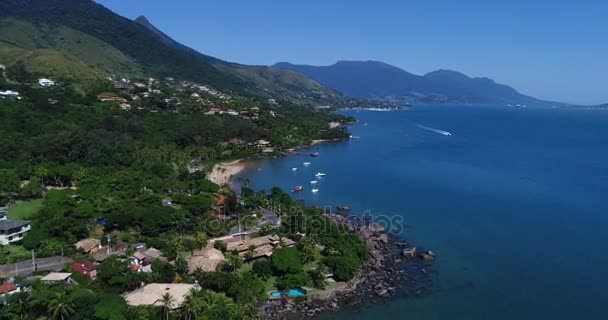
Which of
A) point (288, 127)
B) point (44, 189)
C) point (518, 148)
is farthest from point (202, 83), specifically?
point (44, 189)

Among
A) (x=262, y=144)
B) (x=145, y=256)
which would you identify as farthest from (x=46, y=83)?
(x=145, y=256)

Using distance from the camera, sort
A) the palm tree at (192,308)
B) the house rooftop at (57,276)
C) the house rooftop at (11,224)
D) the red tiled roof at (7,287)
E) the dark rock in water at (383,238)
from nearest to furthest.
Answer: the palm tree at (192,308) → the red tiled roof at (7,287) → the house rooftop at (57,276) → the house rooftop at (11,224) → the dark rock in water at (383,238)

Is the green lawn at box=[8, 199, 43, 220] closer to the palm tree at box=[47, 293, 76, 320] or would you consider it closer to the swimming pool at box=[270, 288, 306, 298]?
the palm tree at box=[47, 293, 76, 320]

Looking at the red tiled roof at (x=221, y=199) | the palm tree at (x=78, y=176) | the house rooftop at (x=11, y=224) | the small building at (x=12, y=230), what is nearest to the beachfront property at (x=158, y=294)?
the small building at (x=12, y=230)

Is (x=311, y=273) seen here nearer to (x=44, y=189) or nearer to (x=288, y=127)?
(x=44, y=189)

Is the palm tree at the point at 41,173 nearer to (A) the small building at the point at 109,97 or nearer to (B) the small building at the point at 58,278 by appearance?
(B) the small building at the point at 58,278

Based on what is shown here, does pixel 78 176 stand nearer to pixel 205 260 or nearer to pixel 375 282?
pixel 205 260

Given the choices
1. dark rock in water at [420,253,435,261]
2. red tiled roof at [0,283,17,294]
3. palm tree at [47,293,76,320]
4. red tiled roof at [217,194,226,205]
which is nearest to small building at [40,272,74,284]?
red tiled roof at [0,283,17,294]

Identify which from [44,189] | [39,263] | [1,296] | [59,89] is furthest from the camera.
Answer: [59,89]
